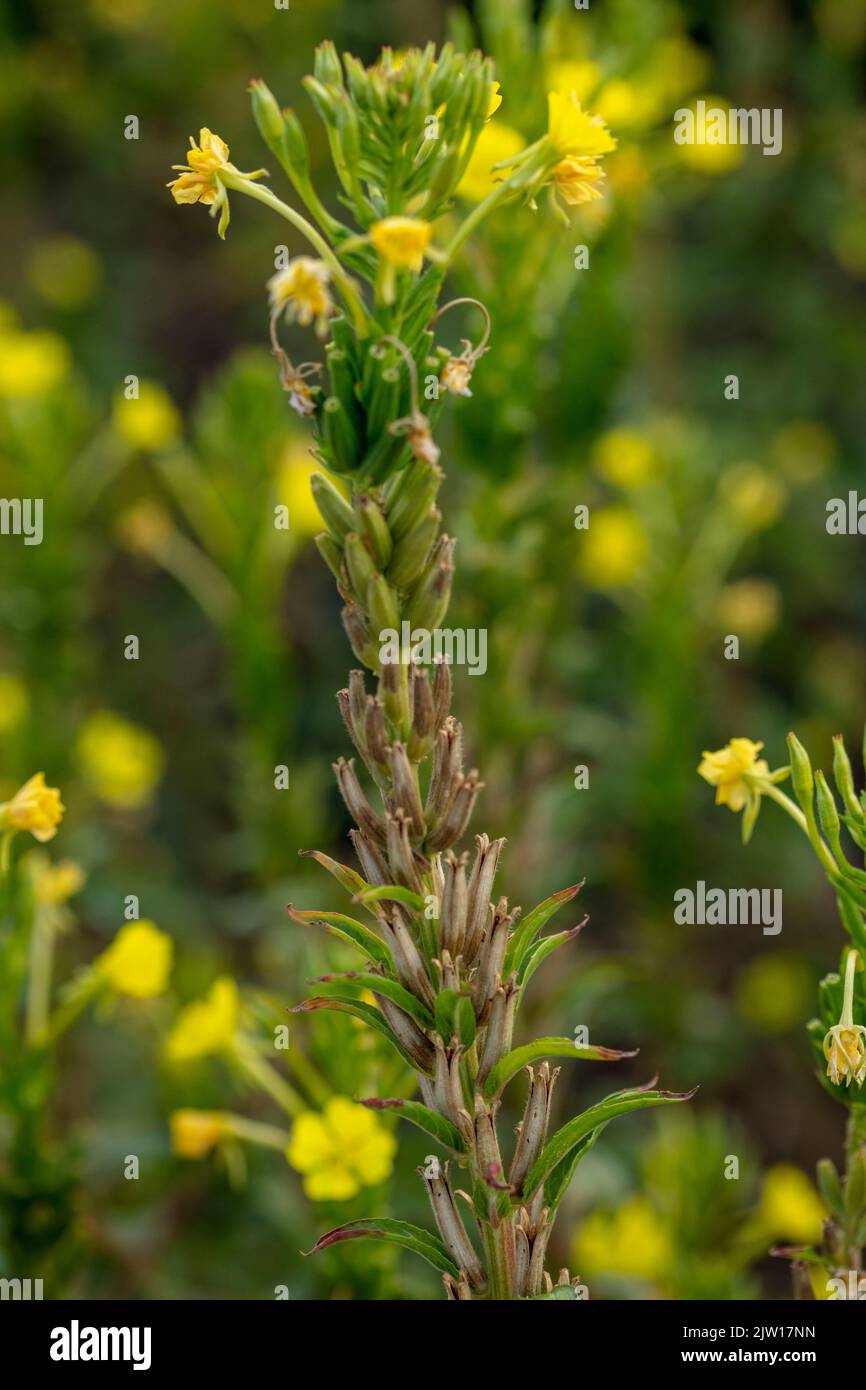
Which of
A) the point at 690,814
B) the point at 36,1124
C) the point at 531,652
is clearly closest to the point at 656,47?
the point at 531,652

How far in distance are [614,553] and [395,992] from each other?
1564mm

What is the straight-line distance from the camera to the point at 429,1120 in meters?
0.91

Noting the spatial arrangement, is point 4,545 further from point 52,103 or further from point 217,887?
point 52,103

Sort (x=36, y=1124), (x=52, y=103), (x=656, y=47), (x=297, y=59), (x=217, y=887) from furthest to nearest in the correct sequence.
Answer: (x=52, y=103)
(x=297, y=59)
(x=217, y=887)
(x=656, y=47)
(x=36, y=1124)

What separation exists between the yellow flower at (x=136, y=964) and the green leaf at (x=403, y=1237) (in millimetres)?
470

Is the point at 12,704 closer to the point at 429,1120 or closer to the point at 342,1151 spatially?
the point at 342,1151

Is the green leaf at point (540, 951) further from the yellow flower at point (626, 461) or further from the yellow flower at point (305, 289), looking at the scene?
the yellow flower at point (626, 461)

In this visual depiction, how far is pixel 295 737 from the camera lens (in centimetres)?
285

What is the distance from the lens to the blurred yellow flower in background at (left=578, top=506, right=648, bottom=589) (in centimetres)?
235

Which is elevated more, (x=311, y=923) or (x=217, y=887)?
(x=217, y=887)

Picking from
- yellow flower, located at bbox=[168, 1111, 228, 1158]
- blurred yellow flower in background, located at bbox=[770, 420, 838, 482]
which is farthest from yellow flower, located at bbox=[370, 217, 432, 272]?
blurred yellow flower in background, located at bbox=[770, 420, 838, 482]

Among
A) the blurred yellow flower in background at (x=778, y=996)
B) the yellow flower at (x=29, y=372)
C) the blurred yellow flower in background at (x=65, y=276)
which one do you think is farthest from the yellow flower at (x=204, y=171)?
the blurred yellow flower in background at (x=65, y=276)

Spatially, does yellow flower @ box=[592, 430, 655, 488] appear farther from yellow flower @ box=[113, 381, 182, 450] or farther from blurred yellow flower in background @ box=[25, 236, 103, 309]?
blurred yellow flower in background @ box=[25, 236, 103, 309]

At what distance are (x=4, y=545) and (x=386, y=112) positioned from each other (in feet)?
4.99
